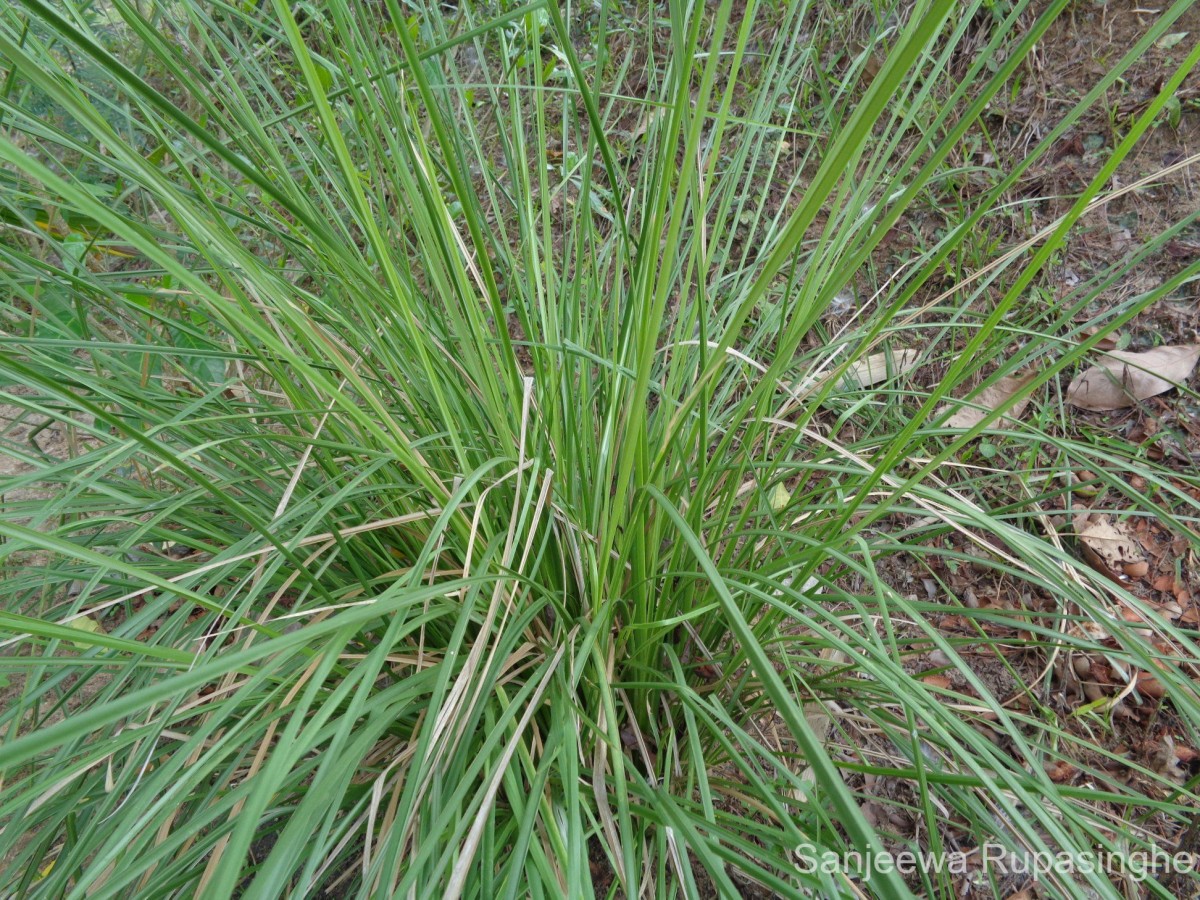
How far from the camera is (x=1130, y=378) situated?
1.51 meters

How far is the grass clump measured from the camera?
629mm

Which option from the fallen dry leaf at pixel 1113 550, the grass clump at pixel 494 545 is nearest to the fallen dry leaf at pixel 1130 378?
the grass clump at pixel 494 545

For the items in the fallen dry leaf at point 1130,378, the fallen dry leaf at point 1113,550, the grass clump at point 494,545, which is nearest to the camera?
the grass clump at point 494,545

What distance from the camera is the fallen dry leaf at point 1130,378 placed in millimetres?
1504

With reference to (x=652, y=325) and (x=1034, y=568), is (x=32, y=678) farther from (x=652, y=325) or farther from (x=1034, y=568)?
(x=1034, y=568)

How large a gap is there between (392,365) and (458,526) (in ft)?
0.83

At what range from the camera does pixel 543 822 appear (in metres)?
0.89

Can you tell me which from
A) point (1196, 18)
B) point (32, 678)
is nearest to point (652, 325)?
point (32, 678)

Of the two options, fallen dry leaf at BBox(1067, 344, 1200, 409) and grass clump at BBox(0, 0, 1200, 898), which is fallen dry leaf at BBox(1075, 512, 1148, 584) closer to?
grass clump at BBox(0, 0, 1200, 898)

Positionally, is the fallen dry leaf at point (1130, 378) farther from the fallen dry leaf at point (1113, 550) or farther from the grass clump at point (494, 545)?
the fallen dry leaf at point (1113, 550)

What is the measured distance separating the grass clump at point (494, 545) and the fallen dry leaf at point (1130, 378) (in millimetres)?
87

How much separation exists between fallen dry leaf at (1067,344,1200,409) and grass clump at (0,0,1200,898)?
87 millimetres

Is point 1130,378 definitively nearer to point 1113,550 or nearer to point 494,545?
point 1113,550

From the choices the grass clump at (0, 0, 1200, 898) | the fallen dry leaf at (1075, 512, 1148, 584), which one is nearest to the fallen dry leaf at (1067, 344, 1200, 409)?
the grass clump at (0, 0, 1200, 898)
